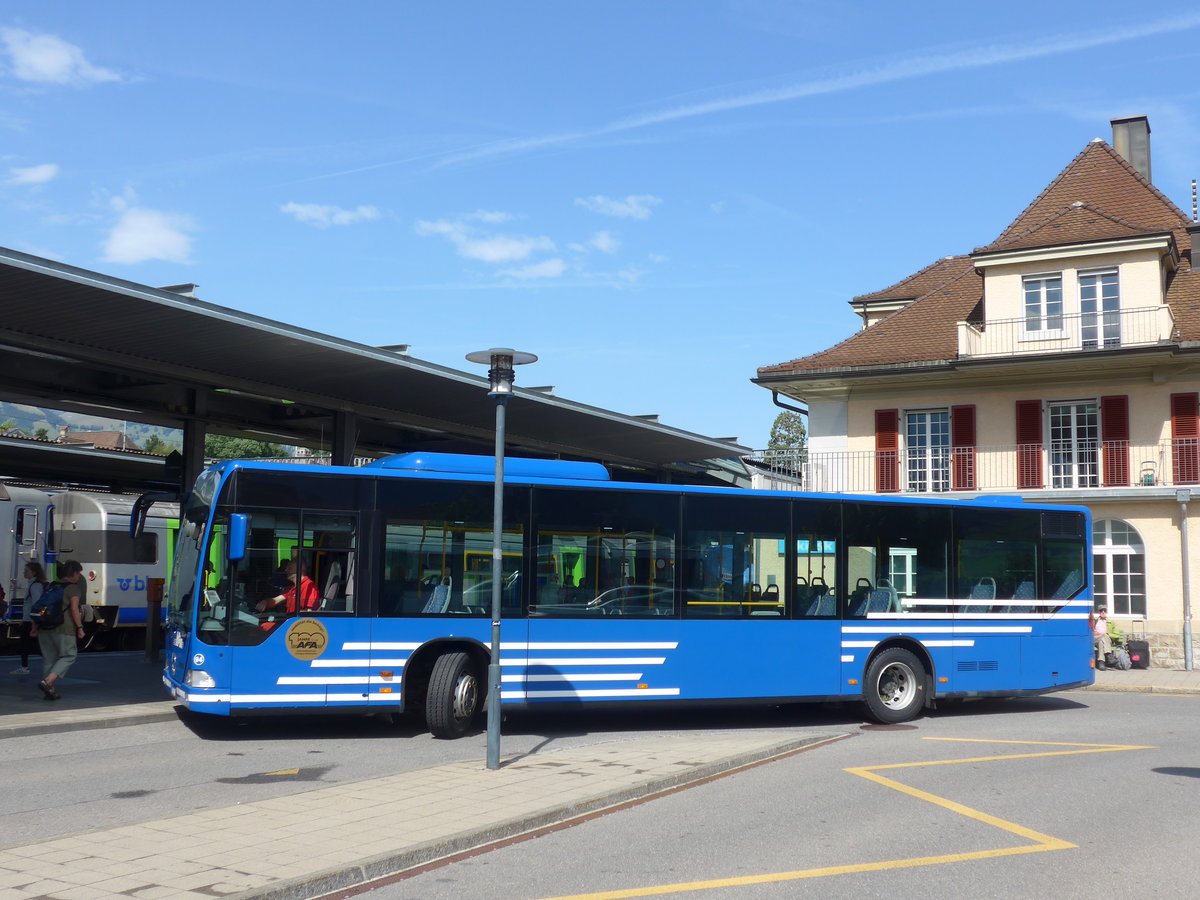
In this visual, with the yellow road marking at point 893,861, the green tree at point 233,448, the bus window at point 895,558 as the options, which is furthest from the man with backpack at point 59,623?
the green tree at point 233,448

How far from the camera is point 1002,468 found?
3066cm

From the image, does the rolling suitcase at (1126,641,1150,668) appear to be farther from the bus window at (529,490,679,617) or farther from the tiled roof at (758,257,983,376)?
the bus window at (529,490,679,617)

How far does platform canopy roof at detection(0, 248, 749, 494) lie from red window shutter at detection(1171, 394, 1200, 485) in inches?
407

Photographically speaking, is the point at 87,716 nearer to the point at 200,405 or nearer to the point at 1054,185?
the point at 200,405

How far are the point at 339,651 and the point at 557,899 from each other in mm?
7054

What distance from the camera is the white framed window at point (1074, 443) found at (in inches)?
1172

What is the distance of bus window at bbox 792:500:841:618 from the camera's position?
15359 millimetres

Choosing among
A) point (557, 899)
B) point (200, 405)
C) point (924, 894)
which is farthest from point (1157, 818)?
point (200, 405)

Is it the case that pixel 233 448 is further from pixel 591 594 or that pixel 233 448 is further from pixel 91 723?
pixel 591 594

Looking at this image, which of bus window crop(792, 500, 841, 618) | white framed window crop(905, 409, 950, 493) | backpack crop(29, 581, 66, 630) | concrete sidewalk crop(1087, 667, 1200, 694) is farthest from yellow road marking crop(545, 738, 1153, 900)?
white framed window crop(905, 409, 950, 493)

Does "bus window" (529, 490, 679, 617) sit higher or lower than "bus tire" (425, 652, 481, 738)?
higher

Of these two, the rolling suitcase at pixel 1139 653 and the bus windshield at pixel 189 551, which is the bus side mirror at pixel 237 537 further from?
the rolling suitcase at pixel 1139 653

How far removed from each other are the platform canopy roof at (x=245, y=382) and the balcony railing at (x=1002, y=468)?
4761mm

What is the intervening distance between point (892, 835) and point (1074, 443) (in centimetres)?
Result: 2395
